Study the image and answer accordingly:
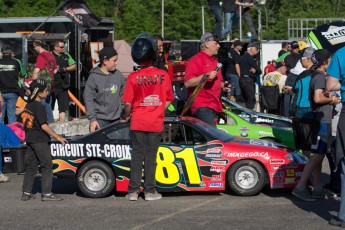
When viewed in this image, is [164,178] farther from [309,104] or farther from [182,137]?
[309,104]

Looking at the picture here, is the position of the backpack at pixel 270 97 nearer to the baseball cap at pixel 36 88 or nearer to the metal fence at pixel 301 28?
the metal fence at pixel 301 28

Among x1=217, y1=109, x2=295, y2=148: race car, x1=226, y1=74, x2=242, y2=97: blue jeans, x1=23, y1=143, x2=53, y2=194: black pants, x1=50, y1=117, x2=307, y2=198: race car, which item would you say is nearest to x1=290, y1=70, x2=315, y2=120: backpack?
x1=50, y1=117, x2=307, y2=198: race car

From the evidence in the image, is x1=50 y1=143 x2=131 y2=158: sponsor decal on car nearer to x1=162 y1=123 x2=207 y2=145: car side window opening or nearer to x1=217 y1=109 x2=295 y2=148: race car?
x1=162 y1=123 x2=207 y2=145: car side window opening

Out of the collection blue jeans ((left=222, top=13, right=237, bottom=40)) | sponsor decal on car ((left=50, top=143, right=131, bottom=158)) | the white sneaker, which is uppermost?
blue jeans ((left=222, top=13, right=237, bottom=40))

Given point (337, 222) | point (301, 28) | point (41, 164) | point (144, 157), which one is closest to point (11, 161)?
point (41, 164)

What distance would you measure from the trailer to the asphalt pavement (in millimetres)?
7310

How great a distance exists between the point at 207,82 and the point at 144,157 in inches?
66.9

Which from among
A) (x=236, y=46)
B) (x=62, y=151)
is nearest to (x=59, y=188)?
(x=62, y=151)

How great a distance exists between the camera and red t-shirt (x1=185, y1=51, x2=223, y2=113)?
11.2 m

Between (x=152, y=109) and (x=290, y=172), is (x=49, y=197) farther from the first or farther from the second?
(x=290, y=172)

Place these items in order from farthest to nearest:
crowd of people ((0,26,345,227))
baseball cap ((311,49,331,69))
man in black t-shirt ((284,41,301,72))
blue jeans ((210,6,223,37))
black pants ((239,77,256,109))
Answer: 1. blue jeans ((210,6,223,37))
2. black pants ((239,77,256,109))
3. man in black t-shirt ((284,41,301,72))
4. baseball cap ((311,49,331,69))
5. crowd of people ((0,26,345,227))

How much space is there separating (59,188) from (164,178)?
1.95 metres

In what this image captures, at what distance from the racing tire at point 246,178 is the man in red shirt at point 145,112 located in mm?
1063

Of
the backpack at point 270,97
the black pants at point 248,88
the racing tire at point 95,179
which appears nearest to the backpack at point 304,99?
the racing tire at point 95,179
